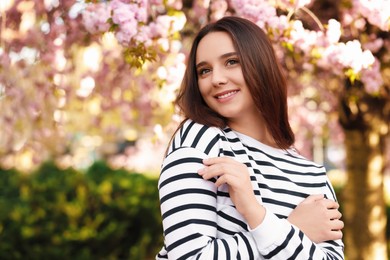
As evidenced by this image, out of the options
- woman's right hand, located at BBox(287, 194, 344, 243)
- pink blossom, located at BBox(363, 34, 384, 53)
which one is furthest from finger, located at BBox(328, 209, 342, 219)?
pink blossom, located at BBox(363, 34, 384, 53)

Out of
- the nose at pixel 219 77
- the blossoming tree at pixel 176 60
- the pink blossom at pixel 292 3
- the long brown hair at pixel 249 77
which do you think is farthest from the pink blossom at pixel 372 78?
the nose at pixel 219 77

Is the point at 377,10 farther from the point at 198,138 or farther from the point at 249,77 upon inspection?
the point at 198,138

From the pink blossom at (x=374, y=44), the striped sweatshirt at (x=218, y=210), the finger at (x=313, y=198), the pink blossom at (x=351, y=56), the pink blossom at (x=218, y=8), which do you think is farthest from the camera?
the pink blossom at (x=374, y=44)

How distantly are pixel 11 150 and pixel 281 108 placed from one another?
643 cm

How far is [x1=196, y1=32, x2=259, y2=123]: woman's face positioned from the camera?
2.06 metres

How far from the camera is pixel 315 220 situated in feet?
6.44

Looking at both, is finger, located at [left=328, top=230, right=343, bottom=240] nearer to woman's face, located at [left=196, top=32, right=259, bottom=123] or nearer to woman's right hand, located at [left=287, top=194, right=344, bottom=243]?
woman's right hand, located at [left=287, top=194, right=344, bottom=243]

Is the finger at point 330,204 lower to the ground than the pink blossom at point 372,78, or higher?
lower

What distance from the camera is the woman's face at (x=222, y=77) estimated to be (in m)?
2.06

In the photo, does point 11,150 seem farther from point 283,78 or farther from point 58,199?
point 283,78

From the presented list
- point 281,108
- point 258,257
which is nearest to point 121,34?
point 281,108

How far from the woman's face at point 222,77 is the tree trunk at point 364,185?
2801mm

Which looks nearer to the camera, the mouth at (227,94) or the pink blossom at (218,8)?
the mouth at (227,94)

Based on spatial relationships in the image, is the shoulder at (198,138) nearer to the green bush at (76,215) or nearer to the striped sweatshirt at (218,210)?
the striped sweatshirt at (218,210)
